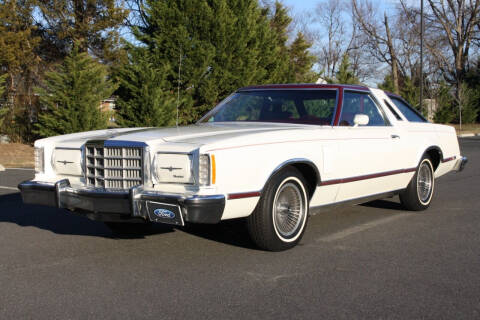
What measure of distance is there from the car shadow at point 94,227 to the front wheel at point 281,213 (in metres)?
0.31

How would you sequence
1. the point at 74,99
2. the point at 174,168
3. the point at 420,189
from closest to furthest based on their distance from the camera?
the point at 174,168, the point at 420,189, the point at 74,99

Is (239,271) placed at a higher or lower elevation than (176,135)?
lower

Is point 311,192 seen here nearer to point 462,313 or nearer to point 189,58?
point 462,313

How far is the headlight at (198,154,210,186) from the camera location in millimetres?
4441

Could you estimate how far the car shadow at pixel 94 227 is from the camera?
18.8 ft

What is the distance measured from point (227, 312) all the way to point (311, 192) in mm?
2195

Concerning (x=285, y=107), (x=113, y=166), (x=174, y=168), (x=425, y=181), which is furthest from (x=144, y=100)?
(x=174, y=168)

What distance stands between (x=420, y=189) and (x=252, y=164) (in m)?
3.44

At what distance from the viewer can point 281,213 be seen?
17.0 feet

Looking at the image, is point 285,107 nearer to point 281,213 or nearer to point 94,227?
point 281,213

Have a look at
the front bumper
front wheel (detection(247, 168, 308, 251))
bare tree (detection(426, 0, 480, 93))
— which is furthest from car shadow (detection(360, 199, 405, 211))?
bare tree (detection(426, 0, 480, 93))

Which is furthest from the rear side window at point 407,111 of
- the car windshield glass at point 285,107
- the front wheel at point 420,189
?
the car windshield glass at point 285,107

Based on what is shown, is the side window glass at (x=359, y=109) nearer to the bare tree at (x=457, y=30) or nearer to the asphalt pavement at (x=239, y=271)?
the asphalt pavement at (x=239, y=271)

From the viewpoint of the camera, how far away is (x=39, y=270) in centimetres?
455
